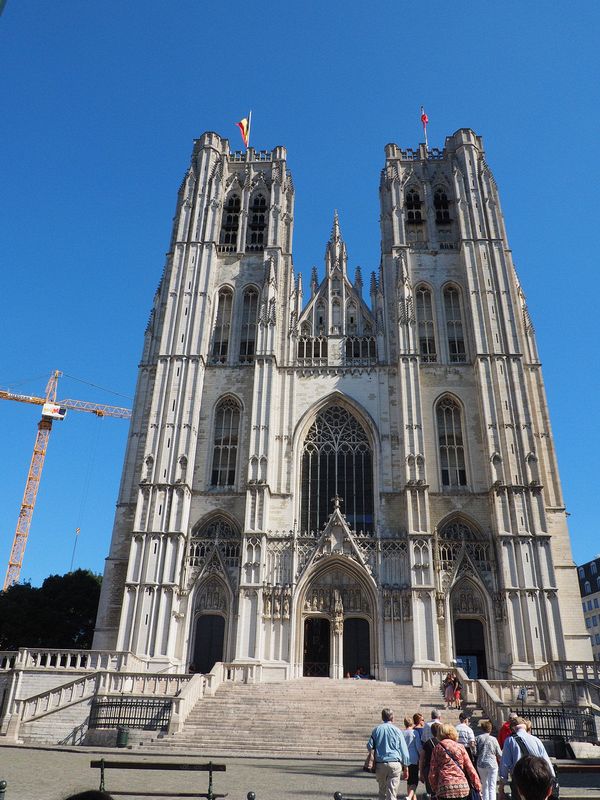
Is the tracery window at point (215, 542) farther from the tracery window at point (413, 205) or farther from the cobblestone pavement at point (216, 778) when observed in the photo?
the tracery window at point (413, 205)

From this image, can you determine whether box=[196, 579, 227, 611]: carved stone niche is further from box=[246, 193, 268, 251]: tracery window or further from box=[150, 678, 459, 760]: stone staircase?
box=[246, 193, 268, 251]: tracery window

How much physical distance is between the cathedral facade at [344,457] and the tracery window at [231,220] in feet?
0.48

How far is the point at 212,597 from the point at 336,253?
21.1 m

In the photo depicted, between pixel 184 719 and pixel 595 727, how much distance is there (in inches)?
479

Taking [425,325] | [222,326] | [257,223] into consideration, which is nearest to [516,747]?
[425,325]

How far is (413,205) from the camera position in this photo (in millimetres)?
40875

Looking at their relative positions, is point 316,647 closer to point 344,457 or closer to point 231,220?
point 344,457

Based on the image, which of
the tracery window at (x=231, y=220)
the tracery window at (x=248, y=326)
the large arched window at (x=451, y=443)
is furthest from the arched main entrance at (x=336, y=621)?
the tracery window at (x=231, y=220)

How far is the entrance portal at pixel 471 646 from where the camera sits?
2828 cm

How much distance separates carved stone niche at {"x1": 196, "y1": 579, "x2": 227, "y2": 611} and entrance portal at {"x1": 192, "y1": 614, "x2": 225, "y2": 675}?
1.19ft

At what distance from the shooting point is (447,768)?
6.28 m

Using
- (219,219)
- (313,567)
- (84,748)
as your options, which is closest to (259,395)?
(313,567)

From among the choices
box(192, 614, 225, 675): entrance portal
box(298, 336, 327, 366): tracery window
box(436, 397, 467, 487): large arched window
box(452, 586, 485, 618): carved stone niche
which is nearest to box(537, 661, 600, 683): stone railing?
box(452, 586, 485, 618): carved stone niche

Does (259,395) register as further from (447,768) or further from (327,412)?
(447,768)
